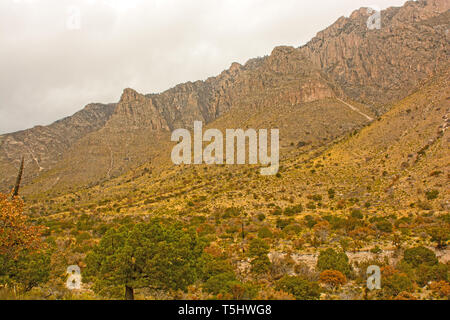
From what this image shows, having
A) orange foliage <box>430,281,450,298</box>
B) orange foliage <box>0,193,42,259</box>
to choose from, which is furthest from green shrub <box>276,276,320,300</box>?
orange foliage <box>0,193,42,259</box>

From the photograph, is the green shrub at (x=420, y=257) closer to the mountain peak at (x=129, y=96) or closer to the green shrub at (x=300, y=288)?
the green shrub at (x=300, y=288)

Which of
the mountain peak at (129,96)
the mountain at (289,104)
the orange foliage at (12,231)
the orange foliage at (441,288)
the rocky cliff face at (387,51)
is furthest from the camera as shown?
the mountain peak at (129,96)

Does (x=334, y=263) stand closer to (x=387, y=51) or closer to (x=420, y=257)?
(x=420, y=257)

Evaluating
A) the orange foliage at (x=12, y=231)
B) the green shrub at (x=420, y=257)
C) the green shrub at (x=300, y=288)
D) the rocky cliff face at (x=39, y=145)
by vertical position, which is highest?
A: the rocky cliff face at (x=39, y=145)

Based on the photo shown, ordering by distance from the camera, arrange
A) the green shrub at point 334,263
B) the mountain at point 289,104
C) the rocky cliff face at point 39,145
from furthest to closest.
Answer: the rocky cliff face at point 39,145 < the mountain at point 289,104 < the green shrub at point 334,263

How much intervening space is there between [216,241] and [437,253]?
19171 mm

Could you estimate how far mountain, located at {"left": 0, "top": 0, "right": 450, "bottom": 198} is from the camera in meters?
98.1

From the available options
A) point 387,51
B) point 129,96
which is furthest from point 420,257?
point 129,96

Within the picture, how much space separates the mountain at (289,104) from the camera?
98.1 meters

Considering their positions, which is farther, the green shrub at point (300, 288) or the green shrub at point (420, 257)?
the green shrub at point (420, 257)

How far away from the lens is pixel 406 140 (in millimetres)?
50031

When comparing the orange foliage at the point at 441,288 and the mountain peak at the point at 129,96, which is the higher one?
the mountain peak at the point at 129,96

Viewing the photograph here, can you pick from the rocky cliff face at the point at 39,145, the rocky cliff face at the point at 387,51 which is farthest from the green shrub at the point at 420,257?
the rocky cliff face at the point at 39,145
